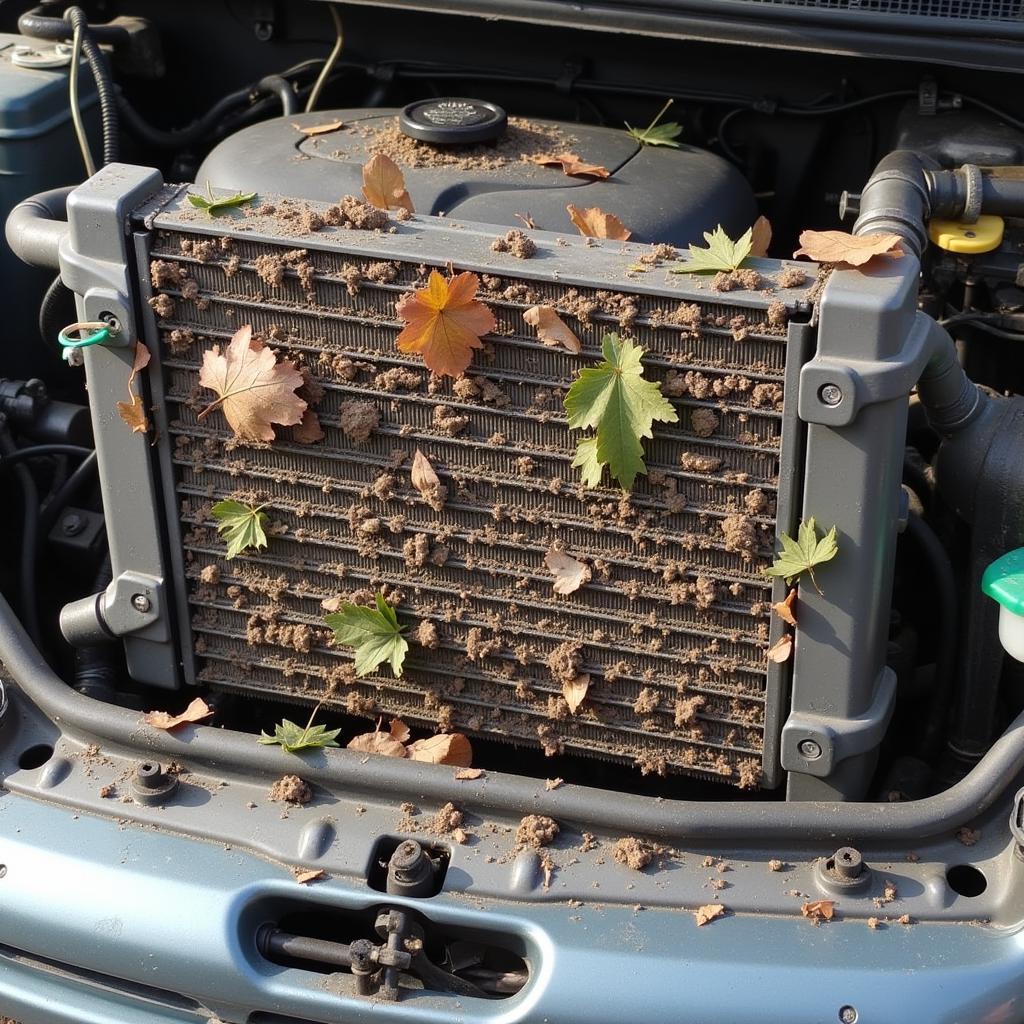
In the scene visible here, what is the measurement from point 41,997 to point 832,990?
3.37 ft

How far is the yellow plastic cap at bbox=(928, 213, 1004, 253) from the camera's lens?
7.36 ft

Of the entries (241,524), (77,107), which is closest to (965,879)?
(241,524)

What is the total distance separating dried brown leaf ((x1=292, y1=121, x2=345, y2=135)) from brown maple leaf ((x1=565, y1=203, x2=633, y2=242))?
0.57 m

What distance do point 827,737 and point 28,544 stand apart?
1323 millimetres

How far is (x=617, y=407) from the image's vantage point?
1.72 metres

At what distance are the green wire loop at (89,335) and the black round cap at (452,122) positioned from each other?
2.20 ft

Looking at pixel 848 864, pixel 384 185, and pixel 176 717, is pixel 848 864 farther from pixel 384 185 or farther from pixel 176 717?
pixel 384 185

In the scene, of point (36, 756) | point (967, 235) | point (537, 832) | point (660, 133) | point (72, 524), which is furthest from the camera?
point (660, 133)

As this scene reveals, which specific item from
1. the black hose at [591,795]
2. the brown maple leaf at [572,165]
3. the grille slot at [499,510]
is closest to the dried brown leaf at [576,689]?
the grille slot at [499,510]

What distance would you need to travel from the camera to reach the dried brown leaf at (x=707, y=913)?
1729 millimetres

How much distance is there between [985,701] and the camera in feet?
6.82

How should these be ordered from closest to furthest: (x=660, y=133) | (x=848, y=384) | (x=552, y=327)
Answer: (x=848, y=384)
(x=552, y=327)
(x=660, y=133)

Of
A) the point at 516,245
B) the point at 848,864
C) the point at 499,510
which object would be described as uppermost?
the point at 516,245

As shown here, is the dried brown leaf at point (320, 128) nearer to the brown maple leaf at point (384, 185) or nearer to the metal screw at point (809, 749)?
the brown maple leaf at point (384, 185)
